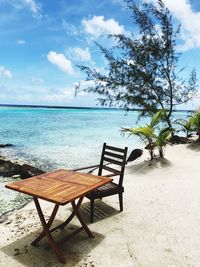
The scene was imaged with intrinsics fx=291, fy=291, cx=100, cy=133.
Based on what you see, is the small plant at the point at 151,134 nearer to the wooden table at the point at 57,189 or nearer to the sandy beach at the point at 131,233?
the sandy beach at the point at 131,233

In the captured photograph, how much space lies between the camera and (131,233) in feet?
16.0

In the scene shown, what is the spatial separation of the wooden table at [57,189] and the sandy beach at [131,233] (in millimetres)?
210

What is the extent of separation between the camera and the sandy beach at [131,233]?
4117 millimetres

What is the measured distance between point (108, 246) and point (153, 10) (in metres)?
12.0

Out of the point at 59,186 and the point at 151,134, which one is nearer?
the point at 59,186

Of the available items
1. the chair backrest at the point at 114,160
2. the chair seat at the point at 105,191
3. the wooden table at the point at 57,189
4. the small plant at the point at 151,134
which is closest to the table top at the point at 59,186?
the wooden table at the point at 57,189

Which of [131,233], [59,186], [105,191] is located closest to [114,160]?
[105,191]

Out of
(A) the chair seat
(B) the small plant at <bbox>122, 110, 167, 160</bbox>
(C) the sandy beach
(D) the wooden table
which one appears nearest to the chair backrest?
(A) the chair seat

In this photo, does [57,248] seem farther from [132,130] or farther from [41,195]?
[132,130]

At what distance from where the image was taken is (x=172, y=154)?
11.1 m

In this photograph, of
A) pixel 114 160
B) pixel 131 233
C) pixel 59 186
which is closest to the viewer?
pixel 59 186

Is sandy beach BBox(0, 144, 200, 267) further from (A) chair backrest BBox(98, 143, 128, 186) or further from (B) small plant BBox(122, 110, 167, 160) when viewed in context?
(B) small plant BBox(122, 110, 167, 160)

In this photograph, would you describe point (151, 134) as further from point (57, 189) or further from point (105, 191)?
point (57, 189)

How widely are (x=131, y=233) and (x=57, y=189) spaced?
1.55 meters
